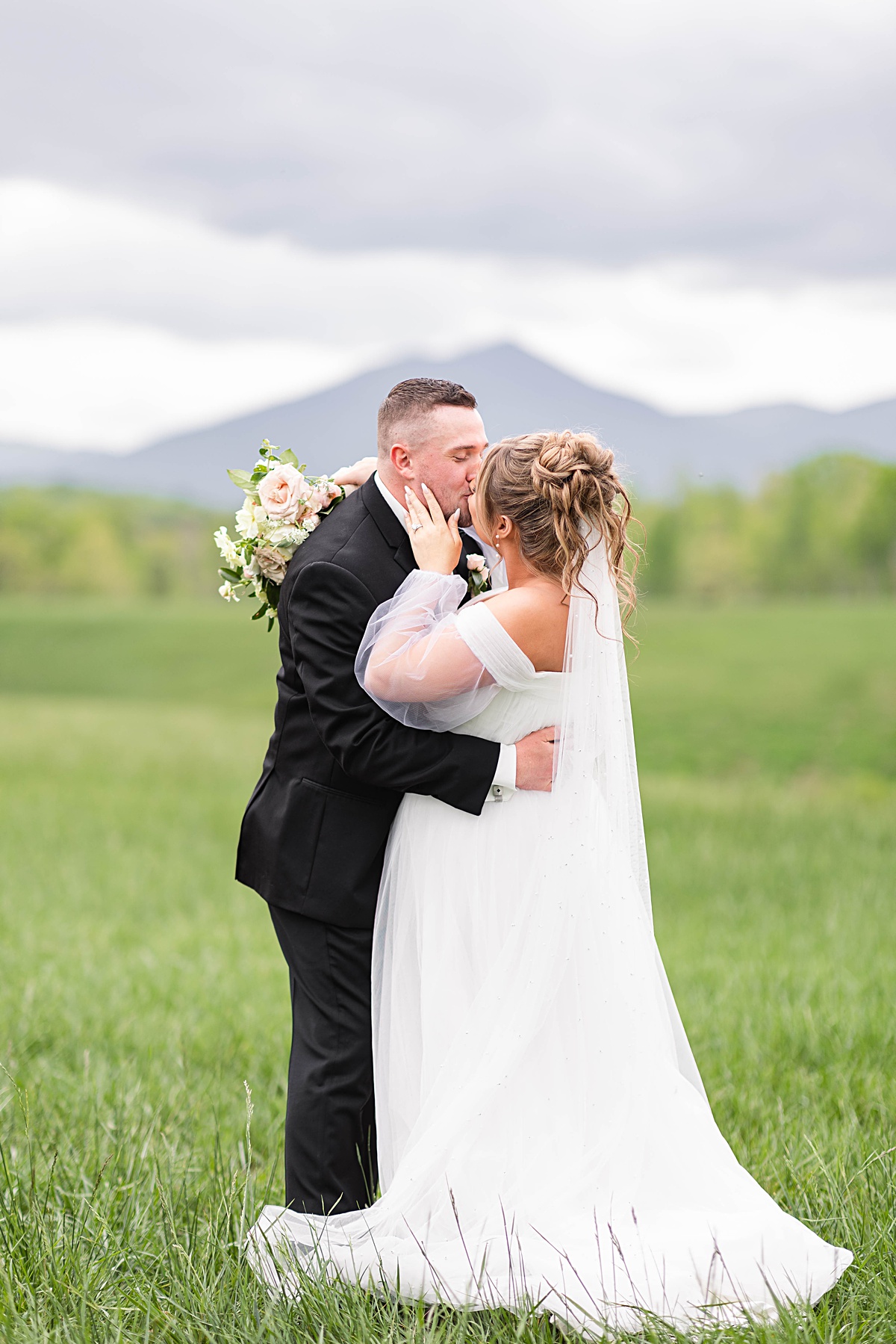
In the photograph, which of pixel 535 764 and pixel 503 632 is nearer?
pixel 503 632

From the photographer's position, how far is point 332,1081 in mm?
3352

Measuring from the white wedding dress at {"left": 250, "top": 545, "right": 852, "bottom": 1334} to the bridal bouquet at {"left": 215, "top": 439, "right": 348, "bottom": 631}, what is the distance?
572mm

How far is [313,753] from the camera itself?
3.42 m

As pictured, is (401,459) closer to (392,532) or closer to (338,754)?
(392,532)

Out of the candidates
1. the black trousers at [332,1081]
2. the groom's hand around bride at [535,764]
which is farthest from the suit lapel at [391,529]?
the black trousers at [332,1081]

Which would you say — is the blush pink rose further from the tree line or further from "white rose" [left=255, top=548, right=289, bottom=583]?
the tree line

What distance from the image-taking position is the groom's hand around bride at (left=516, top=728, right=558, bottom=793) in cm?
318

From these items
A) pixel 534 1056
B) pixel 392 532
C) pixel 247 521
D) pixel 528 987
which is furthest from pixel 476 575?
pixel 534 1056

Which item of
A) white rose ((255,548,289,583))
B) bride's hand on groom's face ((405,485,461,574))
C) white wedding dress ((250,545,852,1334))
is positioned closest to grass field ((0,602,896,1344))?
white wedding dress ((250,545,852,1334))

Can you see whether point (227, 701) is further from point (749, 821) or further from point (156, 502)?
point (156, 502)

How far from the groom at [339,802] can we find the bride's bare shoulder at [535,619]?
24 cm

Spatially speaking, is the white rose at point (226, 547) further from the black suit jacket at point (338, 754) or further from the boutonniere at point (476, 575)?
the boutonniere at point (476, 575)

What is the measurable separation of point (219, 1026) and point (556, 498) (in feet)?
12.9

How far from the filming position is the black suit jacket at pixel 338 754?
315 cm
